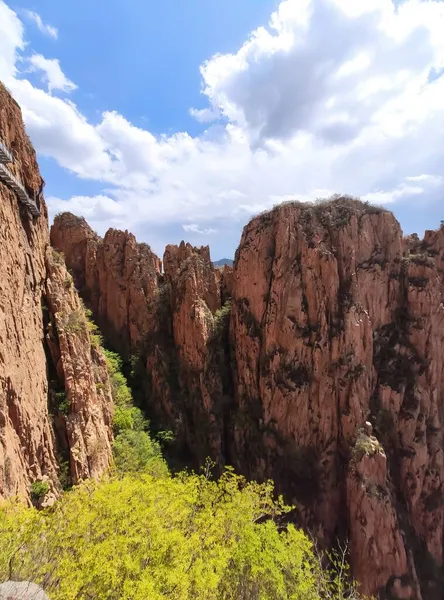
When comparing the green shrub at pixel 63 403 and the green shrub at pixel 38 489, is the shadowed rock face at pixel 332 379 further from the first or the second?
the green shrub at pixel 38 489

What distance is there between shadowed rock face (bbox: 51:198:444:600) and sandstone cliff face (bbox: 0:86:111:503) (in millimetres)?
11386

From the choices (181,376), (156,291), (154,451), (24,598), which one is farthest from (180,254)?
(24,598)

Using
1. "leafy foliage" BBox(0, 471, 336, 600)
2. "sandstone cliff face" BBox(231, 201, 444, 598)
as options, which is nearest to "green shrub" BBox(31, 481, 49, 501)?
"leafy foliage" BBox(0, 471, 336, 600)

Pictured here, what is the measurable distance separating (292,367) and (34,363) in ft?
64.2

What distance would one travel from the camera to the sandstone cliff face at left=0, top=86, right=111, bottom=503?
1516 cm

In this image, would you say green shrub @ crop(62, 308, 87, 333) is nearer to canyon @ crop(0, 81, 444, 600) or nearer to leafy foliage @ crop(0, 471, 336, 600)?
canyon @ crop(0, 81, 444, 600)

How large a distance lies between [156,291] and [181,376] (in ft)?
33.7

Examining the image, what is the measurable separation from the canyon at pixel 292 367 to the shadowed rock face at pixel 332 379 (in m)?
0.12

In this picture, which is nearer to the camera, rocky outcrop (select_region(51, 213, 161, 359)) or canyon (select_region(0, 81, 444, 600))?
canyon (select_region(0, 81, 444, 600))

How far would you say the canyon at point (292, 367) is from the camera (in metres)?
20.2

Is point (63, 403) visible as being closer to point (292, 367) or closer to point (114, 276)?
point (292, 367)

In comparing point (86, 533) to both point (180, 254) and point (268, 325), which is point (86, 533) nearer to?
point (268, 325)

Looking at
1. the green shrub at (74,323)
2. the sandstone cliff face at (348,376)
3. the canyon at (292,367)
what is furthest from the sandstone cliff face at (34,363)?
the sandstone cliff face at (348,376)

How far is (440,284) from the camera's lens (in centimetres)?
3125
